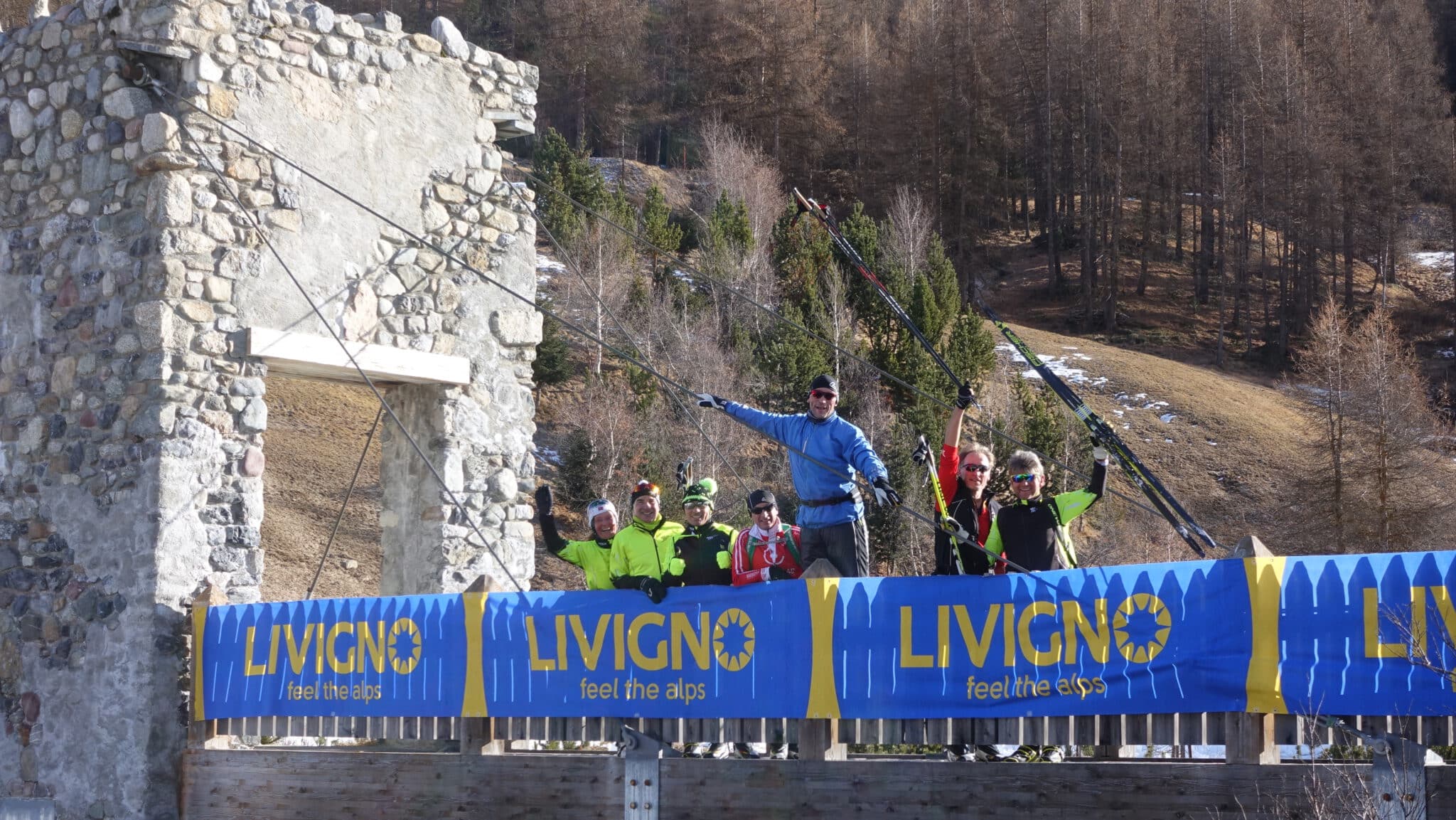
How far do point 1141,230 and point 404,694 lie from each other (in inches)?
1973

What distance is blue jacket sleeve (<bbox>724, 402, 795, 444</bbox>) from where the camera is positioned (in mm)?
8117

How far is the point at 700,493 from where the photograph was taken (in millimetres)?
8391

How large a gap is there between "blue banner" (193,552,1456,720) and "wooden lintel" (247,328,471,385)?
2.03 meters

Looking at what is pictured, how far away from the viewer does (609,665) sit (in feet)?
23.8

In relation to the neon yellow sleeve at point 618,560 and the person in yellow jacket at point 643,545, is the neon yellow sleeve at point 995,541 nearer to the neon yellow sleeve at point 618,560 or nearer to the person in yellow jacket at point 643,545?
the person in yellow jacket at point 643,545

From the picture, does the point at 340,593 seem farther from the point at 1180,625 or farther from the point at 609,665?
the point at 1180,625

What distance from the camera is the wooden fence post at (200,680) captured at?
911cm

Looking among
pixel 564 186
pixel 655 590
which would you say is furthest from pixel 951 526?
pixel 564 186

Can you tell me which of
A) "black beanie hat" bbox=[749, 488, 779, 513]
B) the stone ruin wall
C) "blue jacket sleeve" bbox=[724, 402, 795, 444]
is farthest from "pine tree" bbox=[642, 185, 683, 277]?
"black beanie hat" bbox=[749, 488, 779, 513]

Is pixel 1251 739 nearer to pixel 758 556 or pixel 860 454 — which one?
pixel 860 454

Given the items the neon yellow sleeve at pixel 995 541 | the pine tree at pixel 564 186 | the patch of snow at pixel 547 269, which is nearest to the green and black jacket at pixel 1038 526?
the neon yellow sleeve at pixel 995 541

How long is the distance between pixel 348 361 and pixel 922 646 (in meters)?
5.06

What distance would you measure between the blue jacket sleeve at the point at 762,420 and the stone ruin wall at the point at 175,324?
307 centimetres

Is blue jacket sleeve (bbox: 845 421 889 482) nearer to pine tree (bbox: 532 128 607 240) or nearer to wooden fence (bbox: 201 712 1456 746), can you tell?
wooden fence (bbox: 201 712 1456 746)
